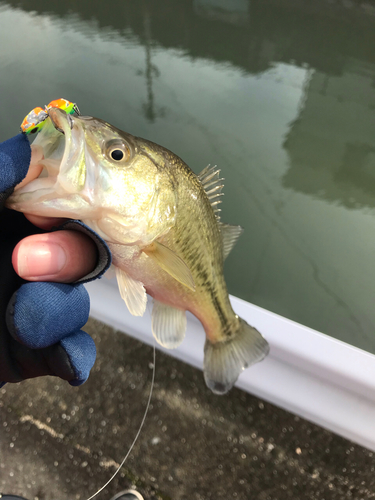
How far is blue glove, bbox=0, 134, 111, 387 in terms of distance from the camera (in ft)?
1.87

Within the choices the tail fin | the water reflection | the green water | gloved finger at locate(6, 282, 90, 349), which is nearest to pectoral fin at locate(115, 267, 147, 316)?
gloved finger at locate(6, 282, 90, 349)

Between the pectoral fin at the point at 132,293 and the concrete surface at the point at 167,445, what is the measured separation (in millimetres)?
768

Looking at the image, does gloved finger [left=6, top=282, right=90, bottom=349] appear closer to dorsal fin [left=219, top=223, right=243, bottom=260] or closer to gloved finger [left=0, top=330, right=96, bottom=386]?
gloved finger [left=0, top=330, right=96, bottom=386]

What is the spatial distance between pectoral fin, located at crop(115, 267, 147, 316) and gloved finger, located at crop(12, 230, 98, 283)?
9 cm

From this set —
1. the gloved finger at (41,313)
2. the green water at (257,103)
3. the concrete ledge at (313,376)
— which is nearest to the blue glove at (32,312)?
the gloved finger at (41,313)

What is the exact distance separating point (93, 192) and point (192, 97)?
2173 millimetres

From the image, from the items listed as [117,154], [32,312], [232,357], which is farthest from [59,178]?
[232,357]

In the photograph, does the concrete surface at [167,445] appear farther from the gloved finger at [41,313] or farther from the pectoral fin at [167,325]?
the gloved finger at [41,313]

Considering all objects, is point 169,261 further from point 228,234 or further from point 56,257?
point 228,234

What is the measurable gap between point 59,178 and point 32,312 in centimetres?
26

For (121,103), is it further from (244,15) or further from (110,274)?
(110,274)

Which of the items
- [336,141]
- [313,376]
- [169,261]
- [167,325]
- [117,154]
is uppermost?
[117,154]

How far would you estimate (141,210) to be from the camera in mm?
638

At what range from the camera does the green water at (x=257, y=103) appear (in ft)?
5.50
